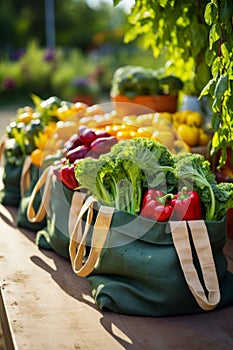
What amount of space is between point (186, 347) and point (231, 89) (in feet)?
2.52

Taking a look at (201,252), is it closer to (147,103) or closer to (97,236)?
(97,236)

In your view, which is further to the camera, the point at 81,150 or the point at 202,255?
the point at 81,150

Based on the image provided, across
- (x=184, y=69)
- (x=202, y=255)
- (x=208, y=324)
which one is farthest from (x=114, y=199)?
(x=184, y=69)

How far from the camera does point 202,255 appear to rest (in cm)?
157

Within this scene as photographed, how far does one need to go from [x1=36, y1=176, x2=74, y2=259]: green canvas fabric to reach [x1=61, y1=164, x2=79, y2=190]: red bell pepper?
0.08ft

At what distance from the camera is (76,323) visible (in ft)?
5.17

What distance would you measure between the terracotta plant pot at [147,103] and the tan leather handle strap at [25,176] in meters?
0.73

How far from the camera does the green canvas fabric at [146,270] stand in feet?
5.20

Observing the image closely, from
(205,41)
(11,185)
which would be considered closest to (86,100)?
(11,185)

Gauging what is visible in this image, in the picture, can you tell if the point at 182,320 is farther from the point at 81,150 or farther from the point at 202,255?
→ the point at 81,150

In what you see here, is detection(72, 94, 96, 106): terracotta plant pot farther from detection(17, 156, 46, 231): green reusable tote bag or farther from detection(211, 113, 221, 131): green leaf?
detection(211, 113, 221, 131): green leaf

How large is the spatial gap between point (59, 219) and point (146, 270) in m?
0.57

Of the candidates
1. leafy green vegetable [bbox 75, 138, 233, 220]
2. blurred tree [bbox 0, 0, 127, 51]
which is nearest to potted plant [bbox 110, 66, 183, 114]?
leafy green vegetable [bbox 75, 138, 233, 220]

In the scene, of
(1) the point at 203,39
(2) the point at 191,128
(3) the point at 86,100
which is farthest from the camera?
(3) the point at 86,100
